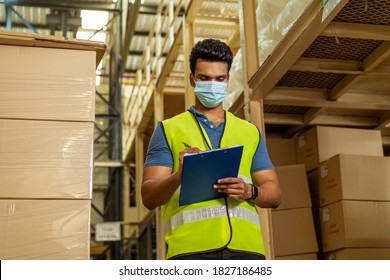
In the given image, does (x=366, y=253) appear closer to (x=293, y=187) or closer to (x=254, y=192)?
(x=293, y=187)

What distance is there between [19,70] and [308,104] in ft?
9.72

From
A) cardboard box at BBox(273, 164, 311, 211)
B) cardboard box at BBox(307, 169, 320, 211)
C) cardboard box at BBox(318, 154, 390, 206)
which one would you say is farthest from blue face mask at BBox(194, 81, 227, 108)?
cardboard box at BBox(307, 169, 320, 211)

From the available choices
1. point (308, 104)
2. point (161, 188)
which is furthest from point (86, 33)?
point (161, 188)

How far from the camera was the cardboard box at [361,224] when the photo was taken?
5277 mm

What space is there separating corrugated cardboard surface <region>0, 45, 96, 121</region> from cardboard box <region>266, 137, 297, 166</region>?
3.23 m

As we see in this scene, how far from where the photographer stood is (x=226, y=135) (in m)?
2.71

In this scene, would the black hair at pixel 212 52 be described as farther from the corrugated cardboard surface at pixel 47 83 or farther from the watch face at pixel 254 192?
the corrugated cardboard surface at pixel 47 83

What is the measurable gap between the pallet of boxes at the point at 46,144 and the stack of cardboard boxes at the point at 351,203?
2.84m

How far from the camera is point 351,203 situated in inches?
209

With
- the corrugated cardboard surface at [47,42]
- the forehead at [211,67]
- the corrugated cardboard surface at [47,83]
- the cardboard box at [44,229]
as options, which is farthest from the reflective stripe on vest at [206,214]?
the corrugated cardboard surface at [47,42]

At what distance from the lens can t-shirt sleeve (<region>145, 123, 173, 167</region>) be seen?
8.69 feet

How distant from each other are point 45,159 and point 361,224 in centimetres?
313

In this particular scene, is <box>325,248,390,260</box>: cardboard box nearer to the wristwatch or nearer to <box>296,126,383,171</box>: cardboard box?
<box>296,126,383,171</box>: cardboard box
